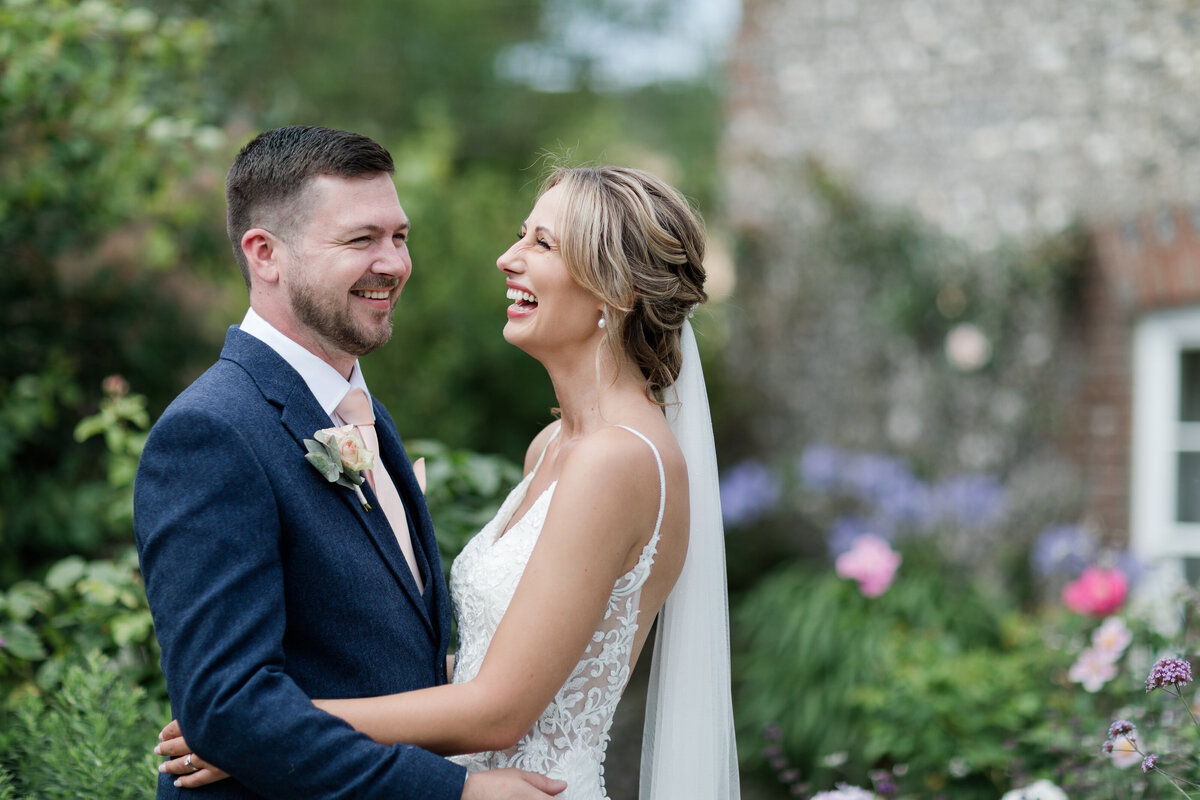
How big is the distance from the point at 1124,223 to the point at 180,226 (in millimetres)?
4745

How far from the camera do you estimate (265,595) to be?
178 cm

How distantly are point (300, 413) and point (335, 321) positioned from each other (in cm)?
20

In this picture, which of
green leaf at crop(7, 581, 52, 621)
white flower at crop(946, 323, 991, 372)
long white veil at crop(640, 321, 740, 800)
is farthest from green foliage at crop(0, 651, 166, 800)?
white flower at crop(946, 323, 991, 372)

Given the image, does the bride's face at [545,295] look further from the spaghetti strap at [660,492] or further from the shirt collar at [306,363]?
the shirt collar at [306,363]

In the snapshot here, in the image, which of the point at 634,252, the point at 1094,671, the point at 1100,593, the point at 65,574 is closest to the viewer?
the point at 634,252

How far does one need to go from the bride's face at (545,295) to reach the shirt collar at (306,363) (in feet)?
1.49

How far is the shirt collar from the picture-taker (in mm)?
2078

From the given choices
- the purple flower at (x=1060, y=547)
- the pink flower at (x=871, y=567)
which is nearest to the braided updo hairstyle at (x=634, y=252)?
the pink flower at (x=871, y=567)

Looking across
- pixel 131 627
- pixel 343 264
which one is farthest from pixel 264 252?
pixel 131 627

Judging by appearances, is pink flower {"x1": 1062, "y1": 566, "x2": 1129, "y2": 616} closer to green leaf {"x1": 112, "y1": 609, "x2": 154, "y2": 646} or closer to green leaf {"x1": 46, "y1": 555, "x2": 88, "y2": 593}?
green leaf {"x1": 112, "y1": 609, "x2": 154, "y2": 646}

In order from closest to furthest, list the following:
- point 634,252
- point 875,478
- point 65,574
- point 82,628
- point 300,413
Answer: point 300,413 < point 634,252 < point 65,574 < point 82,628 < point 875,478

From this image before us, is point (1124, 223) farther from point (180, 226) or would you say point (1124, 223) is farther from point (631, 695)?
point (180, 226)

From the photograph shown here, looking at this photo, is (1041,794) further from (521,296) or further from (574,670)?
(521,296)

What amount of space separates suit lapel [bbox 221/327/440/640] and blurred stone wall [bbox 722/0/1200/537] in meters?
4.60
